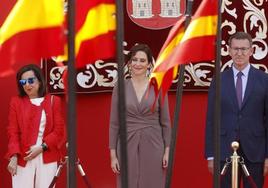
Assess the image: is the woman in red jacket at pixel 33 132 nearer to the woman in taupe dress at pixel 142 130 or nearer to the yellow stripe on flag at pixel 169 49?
the woman in taupe dress at pixel 142 130

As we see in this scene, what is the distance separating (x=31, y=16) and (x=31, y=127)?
2541 mm

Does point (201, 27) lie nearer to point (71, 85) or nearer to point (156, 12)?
point (71, 85)

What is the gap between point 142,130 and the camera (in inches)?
259

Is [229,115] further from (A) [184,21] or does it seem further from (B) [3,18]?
(B) [3,18]

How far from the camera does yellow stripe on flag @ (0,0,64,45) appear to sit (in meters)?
4.60

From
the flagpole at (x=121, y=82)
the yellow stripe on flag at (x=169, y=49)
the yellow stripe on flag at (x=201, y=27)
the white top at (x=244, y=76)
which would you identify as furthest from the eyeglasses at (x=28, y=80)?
the flagpole at (x=121, y=82)

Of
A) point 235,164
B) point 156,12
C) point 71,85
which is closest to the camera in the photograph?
point 71,85

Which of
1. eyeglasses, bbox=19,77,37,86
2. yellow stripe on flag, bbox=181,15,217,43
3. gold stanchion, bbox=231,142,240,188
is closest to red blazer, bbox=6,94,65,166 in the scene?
eyeglasses, bbox=19,77,37,86

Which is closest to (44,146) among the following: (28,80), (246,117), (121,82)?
(28,80)

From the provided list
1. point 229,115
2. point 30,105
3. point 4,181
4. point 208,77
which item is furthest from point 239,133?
point 4,181

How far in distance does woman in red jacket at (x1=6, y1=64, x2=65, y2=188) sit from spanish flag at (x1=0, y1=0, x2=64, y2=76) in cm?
243

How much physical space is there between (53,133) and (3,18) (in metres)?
1.19

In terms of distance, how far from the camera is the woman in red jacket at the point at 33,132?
6.99m

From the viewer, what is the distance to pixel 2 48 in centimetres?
459
